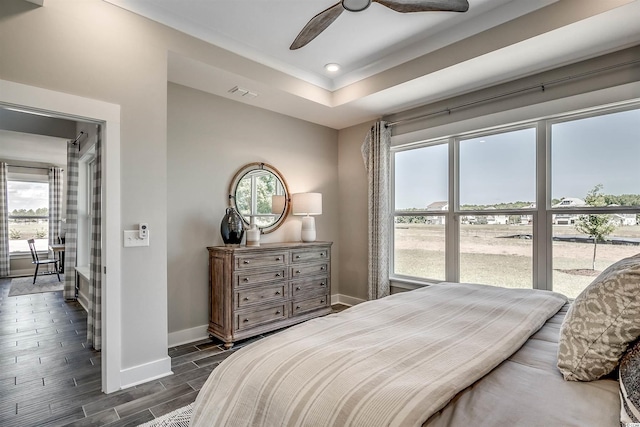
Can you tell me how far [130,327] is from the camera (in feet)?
8.05

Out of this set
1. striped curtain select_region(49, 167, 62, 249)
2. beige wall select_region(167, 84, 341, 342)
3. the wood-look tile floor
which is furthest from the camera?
striped curtain select_region(49, 167, 62, 249)

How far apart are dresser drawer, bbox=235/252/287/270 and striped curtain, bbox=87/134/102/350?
3.76 ft

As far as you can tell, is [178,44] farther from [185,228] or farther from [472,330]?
[472,330]

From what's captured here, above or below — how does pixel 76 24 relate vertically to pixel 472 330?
above

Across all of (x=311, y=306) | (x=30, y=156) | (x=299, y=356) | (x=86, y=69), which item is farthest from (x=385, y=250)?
(x=30, y=156)

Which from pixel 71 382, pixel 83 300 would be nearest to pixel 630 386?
pixel 71 382

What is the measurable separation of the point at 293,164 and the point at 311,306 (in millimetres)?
1871

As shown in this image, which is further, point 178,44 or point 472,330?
point 178,44

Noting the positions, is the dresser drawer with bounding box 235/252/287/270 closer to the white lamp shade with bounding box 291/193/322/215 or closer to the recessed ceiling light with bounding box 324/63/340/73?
the white lamp shade with bounding box 291/193/322/215

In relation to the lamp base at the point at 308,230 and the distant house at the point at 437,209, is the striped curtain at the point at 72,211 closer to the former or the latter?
the lamp base at the point at 308,230

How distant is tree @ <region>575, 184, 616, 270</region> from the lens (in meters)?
2.89

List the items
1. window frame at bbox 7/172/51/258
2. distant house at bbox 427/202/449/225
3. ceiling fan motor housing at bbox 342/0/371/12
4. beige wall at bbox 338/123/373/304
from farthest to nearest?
window frame at bbox 7/172/51/258 → beige wall at bbox 338/123/373/304 → distant house at bbox 427/202/449/225 → ceiling fan motor housing at bbox 342/0/371/12

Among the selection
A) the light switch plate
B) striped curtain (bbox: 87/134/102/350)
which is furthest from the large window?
striped curtain (bbox: 87/134/102/350)

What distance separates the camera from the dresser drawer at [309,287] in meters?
3.70
